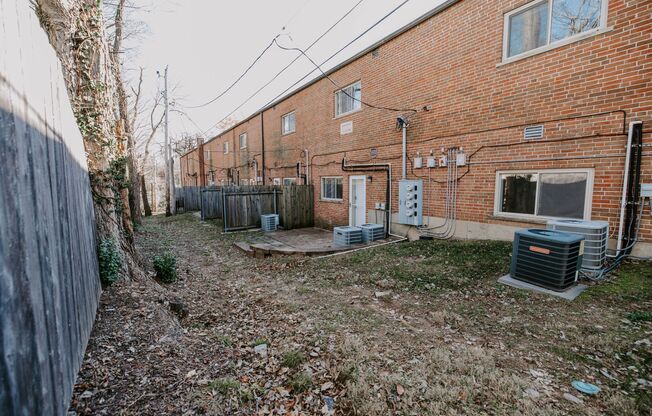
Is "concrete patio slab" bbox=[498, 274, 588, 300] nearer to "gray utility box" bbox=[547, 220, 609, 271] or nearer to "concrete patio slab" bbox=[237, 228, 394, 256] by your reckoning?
"gray utility box" bbox=[547, 220, 609, 271]

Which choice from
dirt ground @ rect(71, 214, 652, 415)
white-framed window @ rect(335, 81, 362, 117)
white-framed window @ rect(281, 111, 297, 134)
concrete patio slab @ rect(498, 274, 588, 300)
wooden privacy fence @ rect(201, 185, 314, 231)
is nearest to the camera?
dirt ground @ rect(71, 214, 652, 415)

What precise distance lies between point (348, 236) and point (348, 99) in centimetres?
539

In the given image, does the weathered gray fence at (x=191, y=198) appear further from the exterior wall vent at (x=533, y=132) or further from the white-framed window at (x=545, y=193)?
the exterior wall vent at (x=533, y=132)

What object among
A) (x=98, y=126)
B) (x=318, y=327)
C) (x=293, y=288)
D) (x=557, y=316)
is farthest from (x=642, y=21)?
(x=98, y=126)

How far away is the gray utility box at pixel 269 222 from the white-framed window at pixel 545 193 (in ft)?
27.0

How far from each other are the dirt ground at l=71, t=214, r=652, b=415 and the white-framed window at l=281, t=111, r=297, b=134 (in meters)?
10.3

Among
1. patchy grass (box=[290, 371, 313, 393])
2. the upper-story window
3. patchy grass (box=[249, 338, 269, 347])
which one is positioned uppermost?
the upper-story window

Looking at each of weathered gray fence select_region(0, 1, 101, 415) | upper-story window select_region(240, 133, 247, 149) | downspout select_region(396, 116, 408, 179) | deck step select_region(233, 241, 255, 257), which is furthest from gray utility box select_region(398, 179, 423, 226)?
upper-story window select_region(240, 133, 247, 149)

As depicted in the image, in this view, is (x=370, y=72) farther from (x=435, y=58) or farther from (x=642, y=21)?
(x=642, y=21)

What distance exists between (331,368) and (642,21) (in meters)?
7.04

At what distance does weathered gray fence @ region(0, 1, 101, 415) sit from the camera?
1292 mm

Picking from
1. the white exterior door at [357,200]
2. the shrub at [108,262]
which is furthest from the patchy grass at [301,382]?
the white exterior door at [357,200]

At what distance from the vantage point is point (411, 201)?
8.23 metres

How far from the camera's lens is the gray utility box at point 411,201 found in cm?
817
